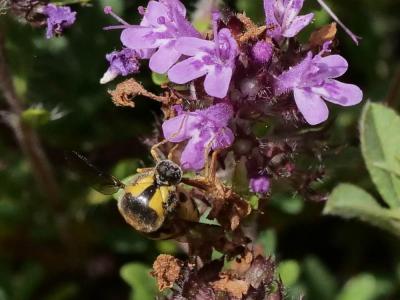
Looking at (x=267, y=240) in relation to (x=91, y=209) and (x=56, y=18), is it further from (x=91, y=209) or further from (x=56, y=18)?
(x=56, y=18)

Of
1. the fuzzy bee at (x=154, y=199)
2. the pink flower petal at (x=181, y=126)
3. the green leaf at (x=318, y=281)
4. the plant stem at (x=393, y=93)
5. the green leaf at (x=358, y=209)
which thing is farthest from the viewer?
the plant stem at (x=393, y=93)

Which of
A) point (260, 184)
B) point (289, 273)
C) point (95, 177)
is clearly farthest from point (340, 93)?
point (289, 273)

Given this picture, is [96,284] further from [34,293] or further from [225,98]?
[225,98]

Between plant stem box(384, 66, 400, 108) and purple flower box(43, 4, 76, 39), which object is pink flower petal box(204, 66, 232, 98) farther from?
plant stem box(384, 66, 400, 108)

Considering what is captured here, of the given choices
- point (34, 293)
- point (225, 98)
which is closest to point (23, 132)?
point (34, 293)

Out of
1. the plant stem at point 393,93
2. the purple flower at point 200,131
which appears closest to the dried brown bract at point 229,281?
the purple flower at point 200,131

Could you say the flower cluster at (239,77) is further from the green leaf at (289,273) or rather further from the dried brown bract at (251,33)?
the green leaf at (289,273)
